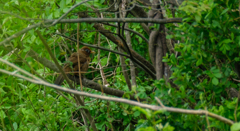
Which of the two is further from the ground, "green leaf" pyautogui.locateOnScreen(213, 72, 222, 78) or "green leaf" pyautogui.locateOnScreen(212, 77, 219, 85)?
"green leaf" pyautogui.locateOnScreen(213, 72, 222, 78)

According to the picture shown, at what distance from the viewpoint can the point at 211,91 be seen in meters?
2.80

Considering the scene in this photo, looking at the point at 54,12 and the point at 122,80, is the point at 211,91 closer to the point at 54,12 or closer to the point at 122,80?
the point at 54,12

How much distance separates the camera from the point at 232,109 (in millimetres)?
2283

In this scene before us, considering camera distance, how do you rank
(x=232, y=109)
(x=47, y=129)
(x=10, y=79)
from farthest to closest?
(x=47, y=129) → (x=10, y=79) → (x=232, y=109)

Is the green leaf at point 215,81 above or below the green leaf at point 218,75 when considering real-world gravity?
below

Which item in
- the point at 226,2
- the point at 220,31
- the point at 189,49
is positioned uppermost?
the point at 226,2

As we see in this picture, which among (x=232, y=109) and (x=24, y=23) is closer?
(x=232, y=109)

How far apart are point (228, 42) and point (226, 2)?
40cm

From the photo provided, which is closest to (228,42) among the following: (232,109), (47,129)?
(232,109)

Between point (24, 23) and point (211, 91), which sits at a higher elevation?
point (24, 23)

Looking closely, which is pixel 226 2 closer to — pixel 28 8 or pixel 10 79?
pixel 28 8

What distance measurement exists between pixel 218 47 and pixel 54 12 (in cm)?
192

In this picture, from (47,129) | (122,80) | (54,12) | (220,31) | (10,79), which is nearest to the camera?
(220,31)

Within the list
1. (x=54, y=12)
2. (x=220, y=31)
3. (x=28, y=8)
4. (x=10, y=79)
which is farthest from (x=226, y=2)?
(x=10, y=79)
